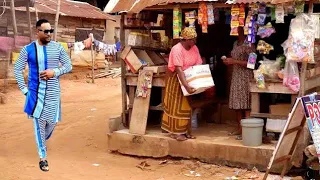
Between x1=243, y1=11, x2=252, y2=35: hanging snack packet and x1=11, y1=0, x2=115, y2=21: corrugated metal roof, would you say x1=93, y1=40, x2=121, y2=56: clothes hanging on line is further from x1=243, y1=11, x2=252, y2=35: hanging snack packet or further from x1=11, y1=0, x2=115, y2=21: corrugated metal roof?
x1=243, y1=11, x2=252, y2=35: hanging snack packet

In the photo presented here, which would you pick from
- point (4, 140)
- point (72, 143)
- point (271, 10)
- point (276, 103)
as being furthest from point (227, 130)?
point (4, 140)

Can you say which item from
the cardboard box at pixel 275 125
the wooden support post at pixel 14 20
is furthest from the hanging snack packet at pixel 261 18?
the wooden support post at pixel 14 20

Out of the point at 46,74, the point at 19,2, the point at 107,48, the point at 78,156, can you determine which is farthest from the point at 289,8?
the point at 107,48

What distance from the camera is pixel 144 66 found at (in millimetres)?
8141

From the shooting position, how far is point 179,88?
7520 mm

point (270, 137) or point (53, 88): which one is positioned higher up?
point (53, 88)

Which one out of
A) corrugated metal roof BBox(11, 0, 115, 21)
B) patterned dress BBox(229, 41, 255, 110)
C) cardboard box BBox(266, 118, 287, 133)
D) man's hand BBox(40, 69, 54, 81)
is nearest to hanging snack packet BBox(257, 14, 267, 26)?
patterned dress BBox(229, 41, 255, 110)

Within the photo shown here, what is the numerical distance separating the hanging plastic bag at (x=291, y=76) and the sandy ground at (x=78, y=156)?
139 cm

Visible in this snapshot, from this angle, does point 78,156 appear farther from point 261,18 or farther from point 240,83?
point 261,18

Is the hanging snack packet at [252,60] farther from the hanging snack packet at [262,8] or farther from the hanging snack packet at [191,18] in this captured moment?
the hanging snack packet at [191,18]

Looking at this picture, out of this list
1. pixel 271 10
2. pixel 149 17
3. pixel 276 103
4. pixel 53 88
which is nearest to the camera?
pixel 53 88

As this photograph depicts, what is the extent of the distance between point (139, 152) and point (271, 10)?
3109 mm

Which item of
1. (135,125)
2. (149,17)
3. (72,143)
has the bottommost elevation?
(72,143)

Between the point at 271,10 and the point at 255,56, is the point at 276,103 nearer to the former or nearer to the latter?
the point at 255,56
